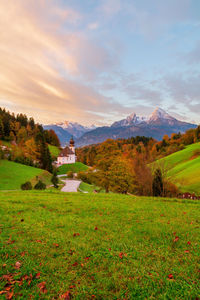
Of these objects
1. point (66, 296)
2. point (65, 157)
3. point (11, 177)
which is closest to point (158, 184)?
point (66, 296)

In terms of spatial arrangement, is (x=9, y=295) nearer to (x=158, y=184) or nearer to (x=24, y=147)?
(x=158, y=184)

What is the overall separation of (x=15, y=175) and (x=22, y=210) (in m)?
36.3

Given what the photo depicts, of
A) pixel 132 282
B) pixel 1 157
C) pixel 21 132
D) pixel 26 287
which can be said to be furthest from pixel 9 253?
pixel 21 132

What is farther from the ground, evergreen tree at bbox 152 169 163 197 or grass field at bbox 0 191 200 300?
evergreen tree at bbox 152 169 163 197

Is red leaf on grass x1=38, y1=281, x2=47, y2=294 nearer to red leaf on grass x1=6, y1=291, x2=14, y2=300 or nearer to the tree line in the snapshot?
red leaf on grass x1=6, y1=291, x2=14, y2=300

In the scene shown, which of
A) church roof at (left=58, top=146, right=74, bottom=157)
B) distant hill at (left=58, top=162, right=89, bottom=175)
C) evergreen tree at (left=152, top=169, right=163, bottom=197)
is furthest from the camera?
church roof at (left=58, top=146, right=74, bottom=157)

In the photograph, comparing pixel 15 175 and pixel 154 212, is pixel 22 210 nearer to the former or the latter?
pixel 154 212

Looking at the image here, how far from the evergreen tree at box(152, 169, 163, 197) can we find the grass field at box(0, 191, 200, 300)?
1735 centimetres

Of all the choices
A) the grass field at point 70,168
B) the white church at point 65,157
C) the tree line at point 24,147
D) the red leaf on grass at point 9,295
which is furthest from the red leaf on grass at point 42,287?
the white church at point 65,157

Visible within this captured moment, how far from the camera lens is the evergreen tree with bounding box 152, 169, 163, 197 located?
24.9 m

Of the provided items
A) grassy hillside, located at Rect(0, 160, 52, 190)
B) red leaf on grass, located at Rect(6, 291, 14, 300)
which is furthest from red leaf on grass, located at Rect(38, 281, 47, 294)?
grassy hillside, located at Rect(0, 160, 52, 190)

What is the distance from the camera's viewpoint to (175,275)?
12.7 feet

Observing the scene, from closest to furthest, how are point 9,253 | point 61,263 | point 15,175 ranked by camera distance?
point 61,263 < point 9,253 < point 15,175

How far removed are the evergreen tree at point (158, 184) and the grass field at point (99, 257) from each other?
56.9 feet
